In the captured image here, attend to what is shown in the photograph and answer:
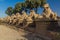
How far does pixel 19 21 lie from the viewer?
28219 millimetres

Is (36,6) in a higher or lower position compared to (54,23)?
higher

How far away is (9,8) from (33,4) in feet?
67.2

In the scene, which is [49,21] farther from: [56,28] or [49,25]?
[56,28]

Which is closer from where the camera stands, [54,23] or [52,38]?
[52,38]

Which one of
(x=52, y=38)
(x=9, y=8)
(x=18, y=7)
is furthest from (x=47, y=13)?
(x=9, y=8)

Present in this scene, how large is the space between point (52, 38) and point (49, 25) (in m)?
2.79

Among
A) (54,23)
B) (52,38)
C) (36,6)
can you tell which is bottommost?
(52,38)

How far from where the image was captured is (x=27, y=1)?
3177 cm

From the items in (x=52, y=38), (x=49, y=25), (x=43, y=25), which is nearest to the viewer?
(x=52, y=38)

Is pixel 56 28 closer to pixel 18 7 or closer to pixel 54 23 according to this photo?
pixel 54 23

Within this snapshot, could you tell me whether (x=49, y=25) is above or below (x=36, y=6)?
below

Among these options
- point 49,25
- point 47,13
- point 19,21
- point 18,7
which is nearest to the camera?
point 49,25

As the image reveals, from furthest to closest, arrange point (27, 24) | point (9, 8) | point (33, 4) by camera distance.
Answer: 1. point (9, 8)
2. point (33, 4)
3. point (27, 24)

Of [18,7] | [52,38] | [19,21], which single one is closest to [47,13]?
[52,38]
